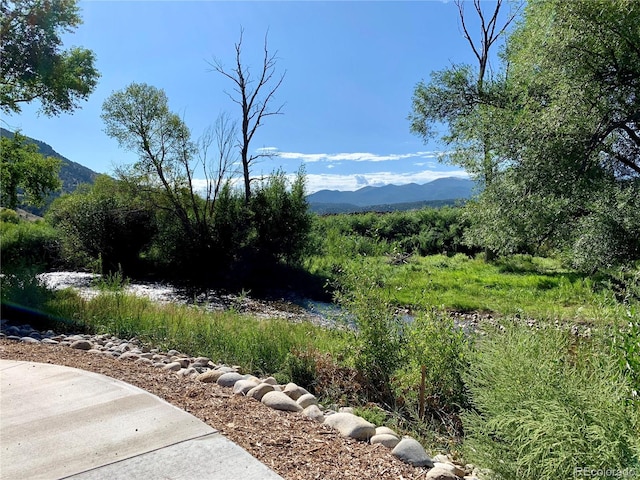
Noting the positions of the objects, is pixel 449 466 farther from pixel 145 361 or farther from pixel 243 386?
pixel 145 361

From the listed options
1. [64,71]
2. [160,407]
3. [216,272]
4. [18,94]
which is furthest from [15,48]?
[160,407]

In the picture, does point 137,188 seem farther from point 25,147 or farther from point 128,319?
point 128,319

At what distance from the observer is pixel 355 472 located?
102 inches

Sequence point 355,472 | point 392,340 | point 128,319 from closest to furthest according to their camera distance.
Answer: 1. point 355,472
2. point 392,340
3. point 128,319

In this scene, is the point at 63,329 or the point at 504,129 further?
the point at 504,129

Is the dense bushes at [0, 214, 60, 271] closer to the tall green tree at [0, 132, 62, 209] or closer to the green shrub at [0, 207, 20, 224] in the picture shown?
the tall green tree at [0, 132, 62, 209]

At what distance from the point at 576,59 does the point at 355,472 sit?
31.1 ft

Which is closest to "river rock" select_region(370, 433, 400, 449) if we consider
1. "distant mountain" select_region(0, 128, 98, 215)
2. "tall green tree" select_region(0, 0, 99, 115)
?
"tall green tree" select_region(0, 0, 99, 115)

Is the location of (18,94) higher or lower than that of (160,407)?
higher

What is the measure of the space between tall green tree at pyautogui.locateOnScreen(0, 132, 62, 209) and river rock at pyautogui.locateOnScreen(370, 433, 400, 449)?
1778 cm

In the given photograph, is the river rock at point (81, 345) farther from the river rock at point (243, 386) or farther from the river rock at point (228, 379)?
the river rock at point (243, 386)

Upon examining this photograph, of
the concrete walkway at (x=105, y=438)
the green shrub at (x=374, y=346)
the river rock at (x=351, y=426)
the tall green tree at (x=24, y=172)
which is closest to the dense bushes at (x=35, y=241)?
the tall green tree at (x=24, y=172)

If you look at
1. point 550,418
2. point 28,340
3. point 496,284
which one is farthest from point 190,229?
point 550,418

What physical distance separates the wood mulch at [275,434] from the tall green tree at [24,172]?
608 inches
